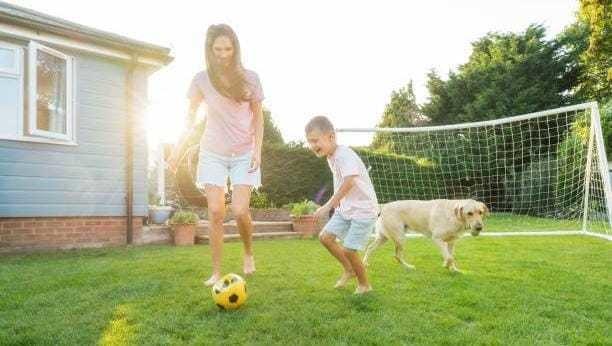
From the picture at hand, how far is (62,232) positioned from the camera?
773 centimetres

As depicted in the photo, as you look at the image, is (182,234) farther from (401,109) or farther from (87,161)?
(401,109)

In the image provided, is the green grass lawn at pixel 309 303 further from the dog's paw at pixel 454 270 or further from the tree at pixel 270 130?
the tree at pixel 270 130

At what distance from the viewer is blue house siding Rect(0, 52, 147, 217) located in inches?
290

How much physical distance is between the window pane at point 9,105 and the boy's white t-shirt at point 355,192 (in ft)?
18.1

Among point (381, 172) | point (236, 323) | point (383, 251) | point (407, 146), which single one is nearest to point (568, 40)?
point (407, 146)

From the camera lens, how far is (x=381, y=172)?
14648 millimetres

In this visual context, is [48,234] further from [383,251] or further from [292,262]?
[383,251]

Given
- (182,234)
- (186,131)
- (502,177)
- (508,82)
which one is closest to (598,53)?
(508,82)

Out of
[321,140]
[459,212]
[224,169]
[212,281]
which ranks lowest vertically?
[212,281]

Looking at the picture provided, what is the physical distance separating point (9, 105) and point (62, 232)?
2.01 metres

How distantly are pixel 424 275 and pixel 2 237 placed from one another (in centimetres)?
588

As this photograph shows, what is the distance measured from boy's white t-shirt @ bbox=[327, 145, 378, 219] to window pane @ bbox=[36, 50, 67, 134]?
220 inches

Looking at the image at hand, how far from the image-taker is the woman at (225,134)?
13.8 feet

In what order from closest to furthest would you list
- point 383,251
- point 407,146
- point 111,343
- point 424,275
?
point 111,343
point 424,275
point 383,251
point 407,146
